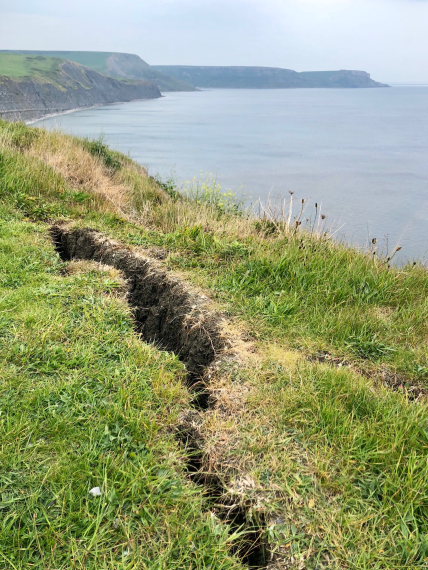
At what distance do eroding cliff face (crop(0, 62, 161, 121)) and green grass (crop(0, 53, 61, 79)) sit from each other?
2.47 metres

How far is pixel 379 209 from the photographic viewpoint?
25594 millimetres

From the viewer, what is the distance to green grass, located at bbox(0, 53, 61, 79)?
106 m

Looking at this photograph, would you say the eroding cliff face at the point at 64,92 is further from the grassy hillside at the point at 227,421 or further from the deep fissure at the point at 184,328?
the grassy hillside at the point at 227,421

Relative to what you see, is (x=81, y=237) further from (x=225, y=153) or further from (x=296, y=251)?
(x=225, y=153)

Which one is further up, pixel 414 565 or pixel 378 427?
pixel 378 427

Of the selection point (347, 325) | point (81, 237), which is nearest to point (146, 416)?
point (347, 325)

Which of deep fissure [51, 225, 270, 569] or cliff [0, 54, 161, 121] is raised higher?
cliff [0, 54, 161, 121]

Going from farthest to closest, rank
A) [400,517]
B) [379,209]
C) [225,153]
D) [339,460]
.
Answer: [225,153] < [379,209] < [339,460] < [400,517]

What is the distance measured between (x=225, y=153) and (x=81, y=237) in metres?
41.1

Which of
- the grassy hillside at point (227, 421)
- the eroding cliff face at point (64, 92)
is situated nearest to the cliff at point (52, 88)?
the eroding cliff face at point (64, 92)

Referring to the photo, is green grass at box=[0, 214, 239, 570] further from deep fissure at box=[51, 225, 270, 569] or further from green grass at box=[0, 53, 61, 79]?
green grass at box=[0, 53, 61, 79]

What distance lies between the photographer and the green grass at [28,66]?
10551cm

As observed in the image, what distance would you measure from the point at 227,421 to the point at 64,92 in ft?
391

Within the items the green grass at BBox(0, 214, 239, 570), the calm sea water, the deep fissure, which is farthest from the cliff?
the green grass at BBox(0, 214, 239, 570)
